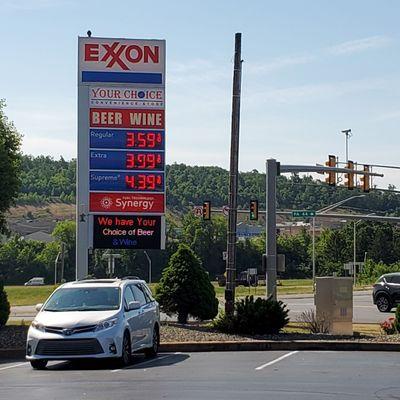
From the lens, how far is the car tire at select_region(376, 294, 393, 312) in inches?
1511

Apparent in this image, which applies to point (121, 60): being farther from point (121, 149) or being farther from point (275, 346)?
point (275, 346)

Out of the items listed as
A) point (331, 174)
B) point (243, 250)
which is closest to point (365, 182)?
point (331, 174)

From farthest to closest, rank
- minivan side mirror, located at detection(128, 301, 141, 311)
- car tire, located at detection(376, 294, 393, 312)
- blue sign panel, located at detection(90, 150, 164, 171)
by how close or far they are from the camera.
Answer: car tire, located at detection(376, 294, 393, 312) < blue sign panel, located at detection(90, 150, 164, 171) < minivan side mirror, located at detection(128, 301, 141, 311)

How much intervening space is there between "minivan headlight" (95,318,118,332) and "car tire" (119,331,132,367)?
1.10 feet

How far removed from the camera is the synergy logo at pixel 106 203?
2566 cm

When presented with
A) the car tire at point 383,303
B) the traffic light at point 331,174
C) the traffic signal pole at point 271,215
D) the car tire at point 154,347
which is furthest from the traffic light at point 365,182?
the car tire at point 154,347

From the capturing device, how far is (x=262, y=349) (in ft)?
65.4

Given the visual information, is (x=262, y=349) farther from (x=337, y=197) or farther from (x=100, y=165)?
(x=337, y=197)

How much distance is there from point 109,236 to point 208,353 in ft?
23.8

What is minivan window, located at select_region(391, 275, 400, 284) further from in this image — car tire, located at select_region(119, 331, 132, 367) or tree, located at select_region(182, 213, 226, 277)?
tree, located at select_region(182, 213, 226, 277)

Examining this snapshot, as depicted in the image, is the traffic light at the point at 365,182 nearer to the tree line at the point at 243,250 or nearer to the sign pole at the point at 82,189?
the sign pole at the point at 82,189

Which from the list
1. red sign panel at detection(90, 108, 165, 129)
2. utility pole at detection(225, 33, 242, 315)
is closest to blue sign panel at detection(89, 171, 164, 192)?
red sign panel at detection(90, 108, 165, 129)

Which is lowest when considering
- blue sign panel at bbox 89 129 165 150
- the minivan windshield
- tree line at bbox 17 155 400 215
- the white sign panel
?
the minivan windshield

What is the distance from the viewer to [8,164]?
88.9 ft
